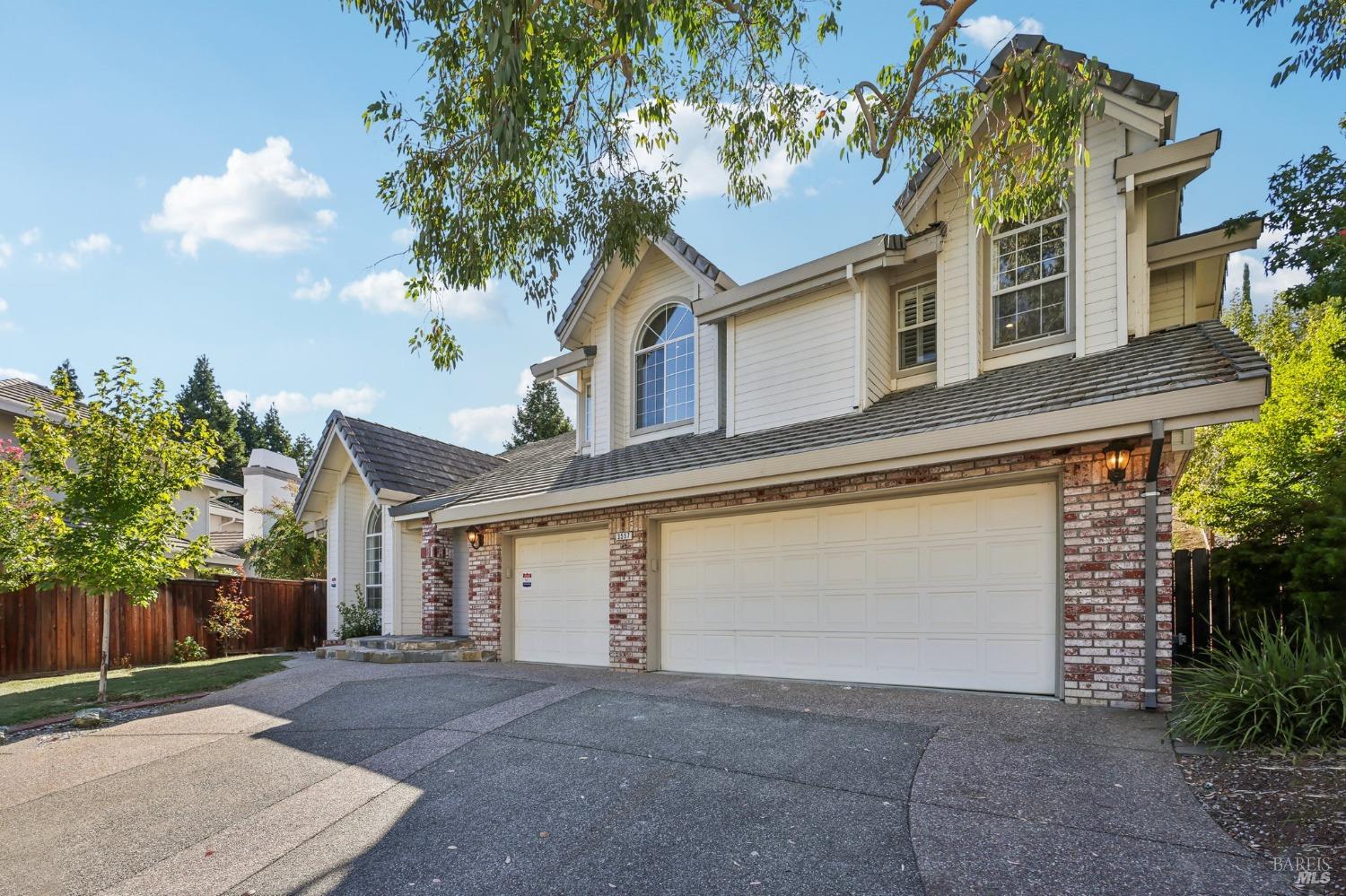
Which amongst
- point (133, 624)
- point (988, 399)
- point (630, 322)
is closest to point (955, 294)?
point (988, 399)

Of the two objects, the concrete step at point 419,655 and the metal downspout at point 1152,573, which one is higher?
the metal downspout at point 1152,573

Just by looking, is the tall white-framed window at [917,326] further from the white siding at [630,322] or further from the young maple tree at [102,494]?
the young maple tree at [102,494]

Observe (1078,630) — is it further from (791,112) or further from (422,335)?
(422,335)

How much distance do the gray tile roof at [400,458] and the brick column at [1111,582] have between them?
43.7 ft

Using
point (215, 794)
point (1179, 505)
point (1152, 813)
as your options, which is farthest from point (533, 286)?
point (1179, 505)

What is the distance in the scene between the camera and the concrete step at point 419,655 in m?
12.2

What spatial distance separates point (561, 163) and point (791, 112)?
2943 mm

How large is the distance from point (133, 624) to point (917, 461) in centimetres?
1548

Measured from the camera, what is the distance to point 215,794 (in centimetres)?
563

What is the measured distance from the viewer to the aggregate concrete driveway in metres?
3.80

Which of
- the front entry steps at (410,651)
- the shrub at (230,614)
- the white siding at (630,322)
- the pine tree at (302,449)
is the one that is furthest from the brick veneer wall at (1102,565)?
the pine tree at (302,449)

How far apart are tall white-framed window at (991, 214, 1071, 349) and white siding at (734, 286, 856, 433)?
6.25ft

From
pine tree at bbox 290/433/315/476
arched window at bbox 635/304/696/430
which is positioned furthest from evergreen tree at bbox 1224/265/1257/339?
pine tree at bbox 290/433/315/476

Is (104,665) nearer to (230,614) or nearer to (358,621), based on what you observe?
(358,621)
